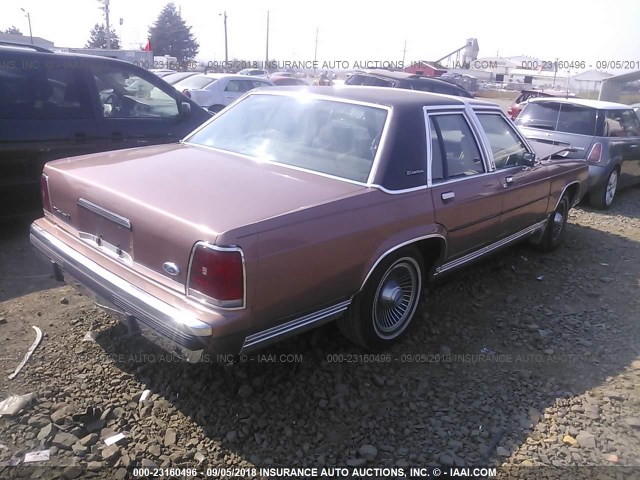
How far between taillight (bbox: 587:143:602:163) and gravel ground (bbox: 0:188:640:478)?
4.04m

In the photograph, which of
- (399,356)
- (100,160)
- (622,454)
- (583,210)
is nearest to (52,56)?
(100,160)

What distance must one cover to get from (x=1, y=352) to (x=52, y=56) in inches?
124

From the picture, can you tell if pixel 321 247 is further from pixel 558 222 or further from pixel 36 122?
pixel 558 222

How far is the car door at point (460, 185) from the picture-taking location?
3613 millimetres

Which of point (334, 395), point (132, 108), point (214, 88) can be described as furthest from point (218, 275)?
point (214, 88)

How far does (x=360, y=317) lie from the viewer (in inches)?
127

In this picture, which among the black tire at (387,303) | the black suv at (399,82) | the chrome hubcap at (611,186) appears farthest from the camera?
the black suv at (399,82)

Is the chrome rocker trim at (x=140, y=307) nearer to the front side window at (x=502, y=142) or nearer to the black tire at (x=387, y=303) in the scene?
the black tire at (x=387, y=303)

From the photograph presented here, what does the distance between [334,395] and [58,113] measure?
393 cm

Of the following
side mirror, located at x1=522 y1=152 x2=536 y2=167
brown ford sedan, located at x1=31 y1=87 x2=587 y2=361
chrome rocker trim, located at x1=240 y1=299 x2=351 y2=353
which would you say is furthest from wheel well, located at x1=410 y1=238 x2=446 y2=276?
side mirror, located at x1=522 y1=152 x2=536 y2=167

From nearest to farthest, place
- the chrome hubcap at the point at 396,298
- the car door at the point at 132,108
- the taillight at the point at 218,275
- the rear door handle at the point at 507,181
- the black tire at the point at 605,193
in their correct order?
the taillight at the point at 218,275, the chrome hubcap at the point at 396,298, the rear door handle at the point at 507,181, the car door at the point at 132,108, the black tire at the point at 605,193


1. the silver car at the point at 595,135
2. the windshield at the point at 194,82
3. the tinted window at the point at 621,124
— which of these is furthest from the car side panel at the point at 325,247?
the windshield at the point at 194,82

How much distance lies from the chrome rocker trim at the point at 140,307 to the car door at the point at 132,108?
2675 millimetres

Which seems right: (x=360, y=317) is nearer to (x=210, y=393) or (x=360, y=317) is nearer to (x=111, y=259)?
(x=210, y=393)
